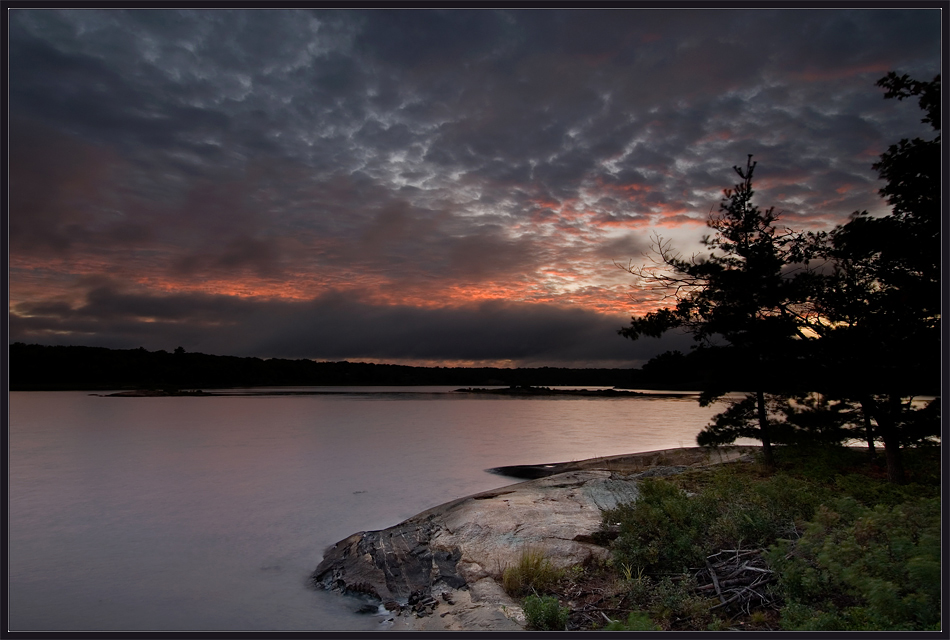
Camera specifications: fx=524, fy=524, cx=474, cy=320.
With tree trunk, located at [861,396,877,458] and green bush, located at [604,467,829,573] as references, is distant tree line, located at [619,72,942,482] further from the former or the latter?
green bush, located at [604,467,829,573]

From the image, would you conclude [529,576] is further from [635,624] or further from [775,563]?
[775,563]

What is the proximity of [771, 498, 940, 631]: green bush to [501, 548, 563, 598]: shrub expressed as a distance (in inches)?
122

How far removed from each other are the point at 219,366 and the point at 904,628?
455 ft

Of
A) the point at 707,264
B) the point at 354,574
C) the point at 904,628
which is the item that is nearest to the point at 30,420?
the point at 354,574

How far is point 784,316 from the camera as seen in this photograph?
499 inches

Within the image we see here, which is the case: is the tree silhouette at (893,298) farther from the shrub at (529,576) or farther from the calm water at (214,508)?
the calm water at (214,508)

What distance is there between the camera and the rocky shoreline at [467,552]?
25.3ft

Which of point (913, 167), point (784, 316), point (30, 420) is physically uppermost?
point (913, 167)

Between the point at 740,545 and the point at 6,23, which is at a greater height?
the point at 6,23

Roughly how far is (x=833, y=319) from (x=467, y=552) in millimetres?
9787

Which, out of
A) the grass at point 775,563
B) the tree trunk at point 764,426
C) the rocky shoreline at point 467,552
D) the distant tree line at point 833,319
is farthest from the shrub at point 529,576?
the tree trunk at point 764,426

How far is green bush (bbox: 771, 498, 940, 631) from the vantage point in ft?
16.9

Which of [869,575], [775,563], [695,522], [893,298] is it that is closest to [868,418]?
[893,298]

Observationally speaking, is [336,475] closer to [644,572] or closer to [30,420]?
[644,572]
